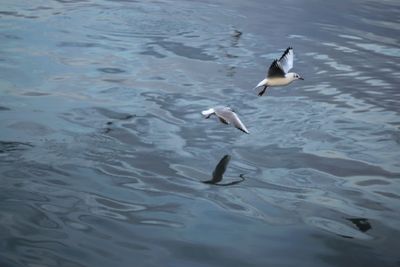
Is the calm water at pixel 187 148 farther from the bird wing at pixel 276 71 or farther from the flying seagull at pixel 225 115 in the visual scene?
the bird wing at pixel 276 71

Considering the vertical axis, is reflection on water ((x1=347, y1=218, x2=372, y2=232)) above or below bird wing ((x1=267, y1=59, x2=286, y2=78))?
below

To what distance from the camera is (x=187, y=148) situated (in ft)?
24.5

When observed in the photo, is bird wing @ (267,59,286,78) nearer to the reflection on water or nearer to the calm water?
the calm water

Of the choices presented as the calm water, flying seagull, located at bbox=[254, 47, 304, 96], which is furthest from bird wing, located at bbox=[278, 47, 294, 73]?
the calm water

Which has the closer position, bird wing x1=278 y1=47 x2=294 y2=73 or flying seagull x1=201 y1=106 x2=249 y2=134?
flying seagull x1=201 y1=106 x2=249 y2=134

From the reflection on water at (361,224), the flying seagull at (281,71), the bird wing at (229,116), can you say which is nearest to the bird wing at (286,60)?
the flying seagull at (281,71)

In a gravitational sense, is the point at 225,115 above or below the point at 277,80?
below

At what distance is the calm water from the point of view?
17.8ft

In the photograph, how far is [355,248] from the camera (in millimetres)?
5453

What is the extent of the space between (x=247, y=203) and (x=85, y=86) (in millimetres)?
4338

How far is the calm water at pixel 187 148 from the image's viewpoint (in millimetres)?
5418

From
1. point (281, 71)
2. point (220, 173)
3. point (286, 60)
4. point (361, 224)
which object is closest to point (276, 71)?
point (281, 71)

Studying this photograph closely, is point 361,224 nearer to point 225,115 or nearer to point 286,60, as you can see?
point 225,115

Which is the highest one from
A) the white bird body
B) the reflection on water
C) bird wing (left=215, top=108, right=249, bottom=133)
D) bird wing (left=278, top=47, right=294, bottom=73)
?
bird wing (left=278, top=47, right=294, bottom=73)
